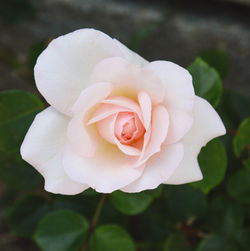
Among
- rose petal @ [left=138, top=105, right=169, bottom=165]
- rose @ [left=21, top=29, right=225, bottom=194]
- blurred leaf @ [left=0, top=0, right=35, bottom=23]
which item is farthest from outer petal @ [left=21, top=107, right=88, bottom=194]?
blurred leaf @ [left=0, top=0, right=35, bottom=23]

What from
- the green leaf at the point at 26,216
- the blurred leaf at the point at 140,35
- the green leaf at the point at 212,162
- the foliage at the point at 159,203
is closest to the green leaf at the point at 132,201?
the foliage at the point at 159,203

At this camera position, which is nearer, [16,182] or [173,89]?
[173,89]

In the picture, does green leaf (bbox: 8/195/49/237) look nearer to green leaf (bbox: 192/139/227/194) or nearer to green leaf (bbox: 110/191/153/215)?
green leaf (bbox: 110/191/153/215)

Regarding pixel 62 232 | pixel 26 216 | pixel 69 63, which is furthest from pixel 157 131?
pixel 26 216

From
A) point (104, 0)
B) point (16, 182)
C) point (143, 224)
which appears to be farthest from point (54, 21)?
point (143, 224)

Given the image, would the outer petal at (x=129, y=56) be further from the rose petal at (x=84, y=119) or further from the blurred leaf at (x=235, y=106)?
the blurred leaf at (x=235, y=106)

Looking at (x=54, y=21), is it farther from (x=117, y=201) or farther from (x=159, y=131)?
(x=159, y=131)
